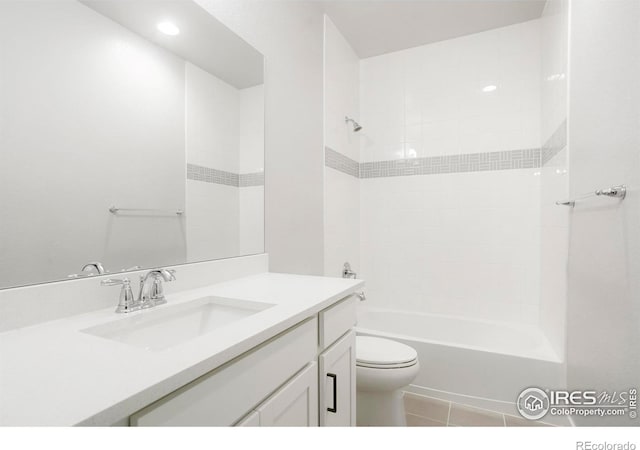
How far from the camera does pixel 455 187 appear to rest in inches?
98.7

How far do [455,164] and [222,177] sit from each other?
193cm

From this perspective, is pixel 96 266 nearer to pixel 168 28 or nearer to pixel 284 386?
pixel 284 386

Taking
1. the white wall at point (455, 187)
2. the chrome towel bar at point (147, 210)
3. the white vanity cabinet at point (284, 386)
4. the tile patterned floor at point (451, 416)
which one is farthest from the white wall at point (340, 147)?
the chrome towel bar at point (147, 210)

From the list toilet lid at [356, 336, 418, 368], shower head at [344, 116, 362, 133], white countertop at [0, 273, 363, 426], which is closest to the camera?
white countertop at [0, 273, 363, 426]

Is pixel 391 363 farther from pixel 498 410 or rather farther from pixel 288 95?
pixel 288 95

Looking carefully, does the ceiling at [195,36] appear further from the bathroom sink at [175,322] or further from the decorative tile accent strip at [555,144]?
the decorative tile accent strip at [555,144]

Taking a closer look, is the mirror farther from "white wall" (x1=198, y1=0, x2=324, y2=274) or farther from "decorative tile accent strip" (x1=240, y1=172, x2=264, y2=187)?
"white wall" (x1=198, y1=0, x2=324, y2=274)

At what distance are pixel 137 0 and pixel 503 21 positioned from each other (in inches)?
95.1

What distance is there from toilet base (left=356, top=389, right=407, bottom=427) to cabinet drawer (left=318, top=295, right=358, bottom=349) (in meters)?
0.63

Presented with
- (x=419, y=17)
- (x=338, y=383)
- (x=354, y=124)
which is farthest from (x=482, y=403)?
(x=419, y=17)

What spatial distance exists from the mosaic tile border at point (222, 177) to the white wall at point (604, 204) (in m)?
1.37

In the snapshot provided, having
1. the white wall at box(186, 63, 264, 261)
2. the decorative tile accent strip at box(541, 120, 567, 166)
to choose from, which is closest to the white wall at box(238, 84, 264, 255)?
the white wall at box(186, 63, 264, 261)

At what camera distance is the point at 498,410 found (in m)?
1.80

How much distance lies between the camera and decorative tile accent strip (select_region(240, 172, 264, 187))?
56.1 inches
